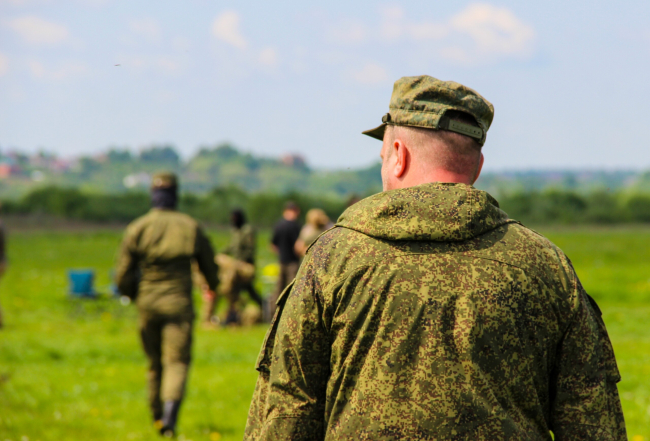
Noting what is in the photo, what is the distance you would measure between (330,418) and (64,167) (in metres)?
192

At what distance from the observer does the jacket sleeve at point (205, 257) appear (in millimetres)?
6613

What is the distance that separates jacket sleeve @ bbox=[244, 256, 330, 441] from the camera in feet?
6.96

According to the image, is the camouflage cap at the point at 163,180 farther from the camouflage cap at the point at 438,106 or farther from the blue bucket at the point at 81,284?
the blue bucket at the point at 81,284

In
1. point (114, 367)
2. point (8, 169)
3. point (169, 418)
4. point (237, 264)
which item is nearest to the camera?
point (169, 418)

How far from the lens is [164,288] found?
6438 mm

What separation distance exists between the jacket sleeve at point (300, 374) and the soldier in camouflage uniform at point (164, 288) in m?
4.42

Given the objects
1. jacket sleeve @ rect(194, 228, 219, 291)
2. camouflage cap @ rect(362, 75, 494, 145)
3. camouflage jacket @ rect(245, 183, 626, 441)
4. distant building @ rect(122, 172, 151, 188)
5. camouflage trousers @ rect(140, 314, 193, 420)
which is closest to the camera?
camouflage jacket @ rect(245, 183, 626, 441)

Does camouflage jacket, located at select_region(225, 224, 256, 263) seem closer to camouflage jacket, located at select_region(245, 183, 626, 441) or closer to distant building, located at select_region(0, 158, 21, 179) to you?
camouflage jacket, located at select_region(245, 183, 626, 441)

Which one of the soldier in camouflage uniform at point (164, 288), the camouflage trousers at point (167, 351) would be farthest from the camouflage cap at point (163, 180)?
the camouflage trousers at point (167, 351)

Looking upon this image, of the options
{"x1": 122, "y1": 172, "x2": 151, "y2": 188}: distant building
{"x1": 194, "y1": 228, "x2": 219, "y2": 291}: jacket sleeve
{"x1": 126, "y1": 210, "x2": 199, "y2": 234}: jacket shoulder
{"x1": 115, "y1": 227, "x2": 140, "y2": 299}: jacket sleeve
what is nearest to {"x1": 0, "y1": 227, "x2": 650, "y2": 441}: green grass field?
{"x1": 115, "y1": 227, "x2": 140, "y2": 299}: jacket sleeve

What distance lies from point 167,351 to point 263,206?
67.0m

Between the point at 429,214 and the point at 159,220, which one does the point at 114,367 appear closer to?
the point at 159,220

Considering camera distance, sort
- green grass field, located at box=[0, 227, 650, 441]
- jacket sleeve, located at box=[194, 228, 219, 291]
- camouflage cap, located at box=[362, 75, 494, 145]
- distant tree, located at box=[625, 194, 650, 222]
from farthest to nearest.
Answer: distant tree, located at box=[625, 194, 650, 222]
green grass field, located at box=[0, 227, 650, 441]
jacket sleeve, located at box=[194, 228, 219, 291]
camouflage cap, located at box=[362, 75, 494, 145]

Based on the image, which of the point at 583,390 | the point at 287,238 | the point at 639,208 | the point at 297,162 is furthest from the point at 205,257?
the point at 297,162
